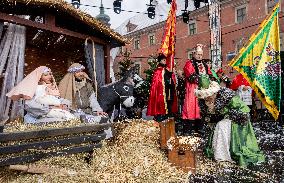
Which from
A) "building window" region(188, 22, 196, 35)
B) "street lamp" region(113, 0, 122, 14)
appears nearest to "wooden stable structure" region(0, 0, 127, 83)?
"street lamp" region(113, 0, 122, 14)

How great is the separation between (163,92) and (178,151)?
3990mm

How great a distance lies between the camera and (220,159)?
511 cm

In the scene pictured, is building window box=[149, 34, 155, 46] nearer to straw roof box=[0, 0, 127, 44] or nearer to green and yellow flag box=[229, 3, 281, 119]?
straw roof box=[0, 0, 127, 44]

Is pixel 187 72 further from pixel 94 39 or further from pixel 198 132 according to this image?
pixel 94 39

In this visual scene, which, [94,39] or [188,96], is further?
[94,39]

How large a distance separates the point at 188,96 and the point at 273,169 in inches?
140

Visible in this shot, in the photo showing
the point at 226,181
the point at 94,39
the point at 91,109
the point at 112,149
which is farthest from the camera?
the point at 94,39

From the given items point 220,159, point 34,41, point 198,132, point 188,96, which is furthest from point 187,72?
point 34,41

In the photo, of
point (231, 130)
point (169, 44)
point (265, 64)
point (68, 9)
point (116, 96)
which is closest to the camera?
point (231, 130)

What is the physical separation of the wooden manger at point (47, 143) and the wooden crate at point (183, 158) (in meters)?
1.11

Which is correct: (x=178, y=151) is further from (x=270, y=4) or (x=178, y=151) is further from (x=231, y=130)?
(x=270, y=4)

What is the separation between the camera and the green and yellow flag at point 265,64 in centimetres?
667

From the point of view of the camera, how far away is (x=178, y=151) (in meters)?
4.63

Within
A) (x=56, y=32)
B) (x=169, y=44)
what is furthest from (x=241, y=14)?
(x=56, y=32)
